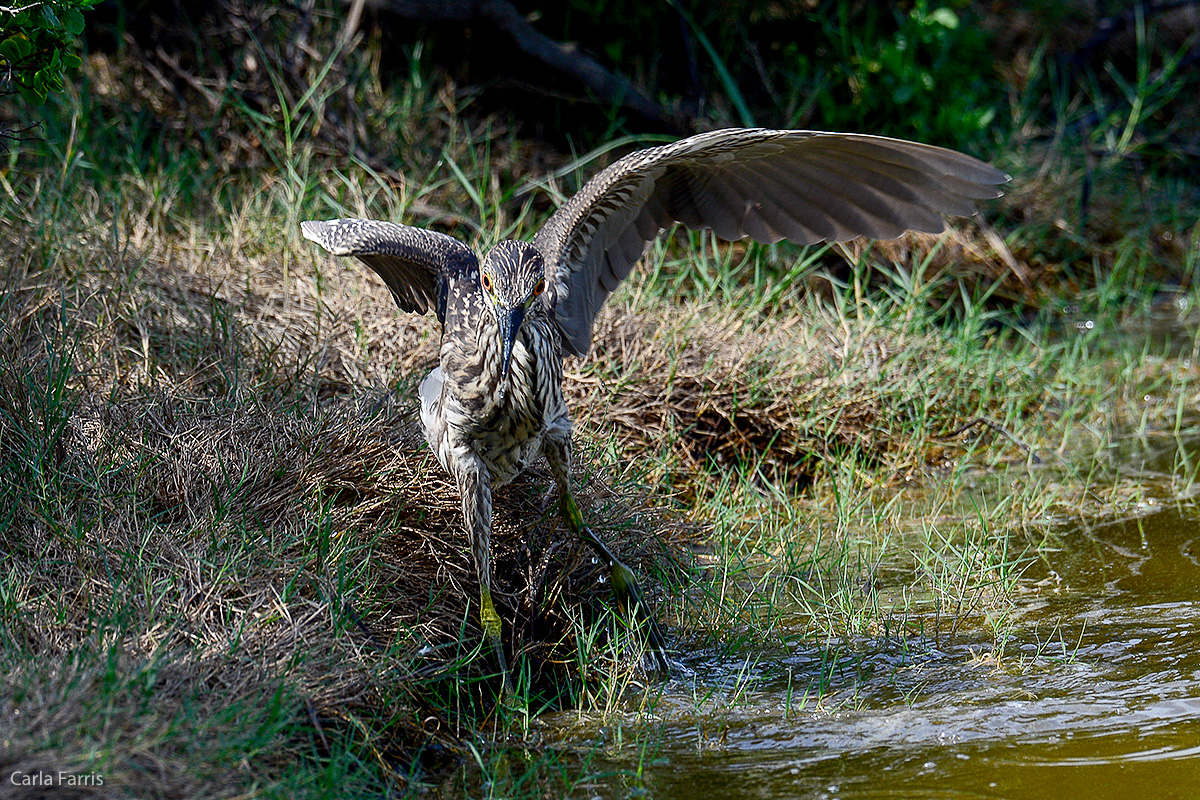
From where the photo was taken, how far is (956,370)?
555 centimetres

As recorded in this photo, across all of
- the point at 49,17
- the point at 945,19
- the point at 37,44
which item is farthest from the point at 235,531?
the point at 945,19

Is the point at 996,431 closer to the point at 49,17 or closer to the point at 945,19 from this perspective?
the point at 945,19

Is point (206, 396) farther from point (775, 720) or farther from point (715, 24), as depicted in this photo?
point (715, 24)

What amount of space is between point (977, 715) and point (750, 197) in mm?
1787

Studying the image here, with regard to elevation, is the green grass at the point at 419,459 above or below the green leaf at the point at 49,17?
below

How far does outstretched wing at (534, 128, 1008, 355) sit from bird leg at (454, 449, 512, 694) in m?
0.68

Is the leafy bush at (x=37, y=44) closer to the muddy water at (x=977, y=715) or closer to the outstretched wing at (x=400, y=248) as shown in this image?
the outstretched wing at (x=400, y=248)

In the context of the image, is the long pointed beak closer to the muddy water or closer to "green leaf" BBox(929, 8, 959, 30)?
the muddy water

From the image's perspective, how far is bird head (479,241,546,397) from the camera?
3227 millimetres

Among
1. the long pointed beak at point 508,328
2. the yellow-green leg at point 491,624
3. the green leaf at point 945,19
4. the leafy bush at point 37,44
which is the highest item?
the green leaf at point 945,19

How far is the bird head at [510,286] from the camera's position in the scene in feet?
10.6

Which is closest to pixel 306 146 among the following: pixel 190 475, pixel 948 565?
pixel 190 475

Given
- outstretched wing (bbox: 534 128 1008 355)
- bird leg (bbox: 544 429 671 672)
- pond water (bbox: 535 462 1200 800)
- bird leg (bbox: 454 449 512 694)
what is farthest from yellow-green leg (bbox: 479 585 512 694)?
outstretched wing (bbox: 534 128 1008 355)

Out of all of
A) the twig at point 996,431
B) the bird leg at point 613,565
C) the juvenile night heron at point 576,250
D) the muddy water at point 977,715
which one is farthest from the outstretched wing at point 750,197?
the twig at point 996,431
